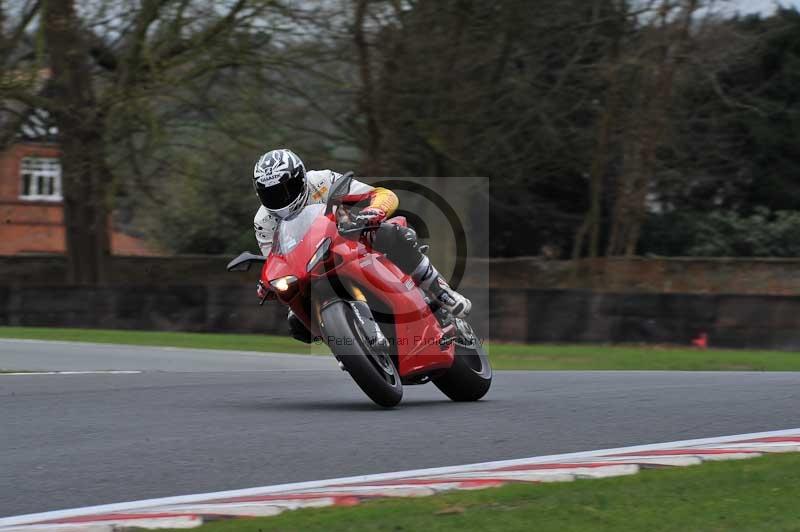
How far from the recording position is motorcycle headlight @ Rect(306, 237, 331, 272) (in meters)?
7.34

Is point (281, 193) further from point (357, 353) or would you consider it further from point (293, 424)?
point (293, 424)

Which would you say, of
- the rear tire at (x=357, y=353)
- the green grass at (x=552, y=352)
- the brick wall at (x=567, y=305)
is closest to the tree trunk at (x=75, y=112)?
the brick wall at (x=567, y=305)

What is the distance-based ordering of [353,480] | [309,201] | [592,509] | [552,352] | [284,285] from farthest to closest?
[552,352]
[309,201]
[284,285]
[353,480]
[592,509]

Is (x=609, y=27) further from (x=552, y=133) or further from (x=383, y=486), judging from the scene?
(x=383, y=486)

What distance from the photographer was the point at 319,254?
289 inches

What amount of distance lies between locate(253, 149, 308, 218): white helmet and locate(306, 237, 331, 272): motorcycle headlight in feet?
1.27

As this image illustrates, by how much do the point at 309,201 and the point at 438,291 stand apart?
1.10 metres

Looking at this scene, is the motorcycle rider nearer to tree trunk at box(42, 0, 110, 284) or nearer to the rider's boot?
the rider's boot

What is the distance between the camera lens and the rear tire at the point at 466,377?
8.30m

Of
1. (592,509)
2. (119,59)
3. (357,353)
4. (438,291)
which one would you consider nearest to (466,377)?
(438,291)

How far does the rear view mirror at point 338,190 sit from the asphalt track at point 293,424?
1.29 meters

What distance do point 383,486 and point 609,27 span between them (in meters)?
17.3

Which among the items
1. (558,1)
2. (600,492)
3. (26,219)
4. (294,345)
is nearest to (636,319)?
(294,345)

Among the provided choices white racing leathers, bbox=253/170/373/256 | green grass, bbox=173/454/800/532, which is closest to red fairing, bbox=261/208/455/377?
white racing leathers, bbox=253/170/373/256
